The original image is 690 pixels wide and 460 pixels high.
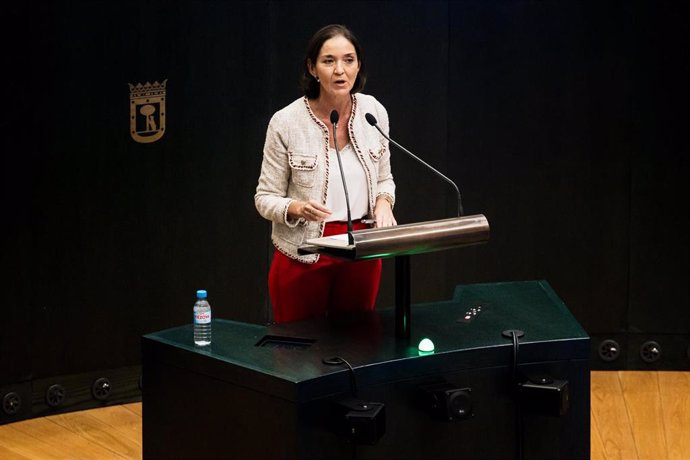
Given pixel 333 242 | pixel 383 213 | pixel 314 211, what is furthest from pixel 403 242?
pixel 383 213

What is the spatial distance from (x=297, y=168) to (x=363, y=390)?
35.6 inches

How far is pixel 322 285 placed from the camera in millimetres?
A: 3436

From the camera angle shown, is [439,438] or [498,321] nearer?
[439,438]

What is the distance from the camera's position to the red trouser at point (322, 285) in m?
3.41

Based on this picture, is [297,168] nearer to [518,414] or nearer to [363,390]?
[363,390]

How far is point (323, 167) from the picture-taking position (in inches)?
133

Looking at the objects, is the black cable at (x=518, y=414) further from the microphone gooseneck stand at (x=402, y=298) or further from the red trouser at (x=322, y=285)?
the red trouser at (x=322, y=285)

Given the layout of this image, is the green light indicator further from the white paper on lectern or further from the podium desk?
the white paper on lectern

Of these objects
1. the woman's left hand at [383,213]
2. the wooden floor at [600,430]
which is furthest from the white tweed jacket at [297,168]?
the wooden floor at [600,430]

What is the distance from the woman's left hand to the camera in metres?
3.33

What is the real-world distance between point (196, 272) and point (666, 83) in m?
2.25

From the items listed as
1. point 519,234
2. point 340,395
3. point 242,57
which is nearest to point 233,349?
point 340,395

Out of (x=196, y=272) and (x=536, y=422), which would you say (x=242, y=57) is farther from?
(x=536, y=422)

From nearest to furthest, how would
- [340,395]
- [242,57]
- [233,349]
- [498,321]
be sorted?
1. [340,395]
2. [233,349]
3. [498,321]
4. [242,57]
